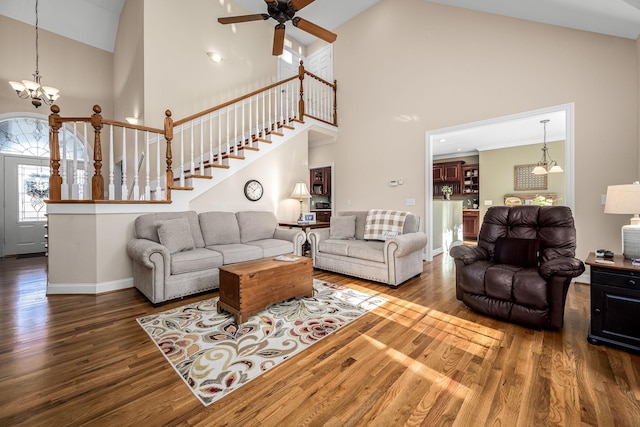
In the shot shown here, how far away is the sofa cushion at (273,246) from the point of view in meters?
3.82

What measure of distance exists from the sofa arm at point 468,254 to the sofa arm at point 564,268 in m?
0.59

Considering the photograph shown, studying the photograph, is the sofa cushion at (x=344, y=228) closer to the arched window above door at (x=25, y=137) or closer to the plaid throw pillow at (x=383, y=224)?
the plaid throw pillow at (x=383, y=224)

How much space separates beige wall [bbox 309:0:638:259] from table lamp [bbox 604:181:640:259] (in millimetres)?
1642

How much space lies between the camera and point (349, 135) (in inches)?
242

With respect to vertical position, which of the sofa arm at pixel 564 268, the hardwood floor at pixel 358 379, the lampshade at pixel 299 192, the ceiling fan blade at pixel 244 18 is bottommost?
the hardwood floor at pixel 358 379

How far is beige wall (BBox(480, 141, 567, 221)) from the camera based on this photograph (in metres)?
7.02

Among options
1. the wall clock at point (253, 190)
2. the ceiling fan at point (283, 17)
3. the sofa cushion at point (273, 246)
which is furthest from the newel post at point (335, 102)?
the sofa cushion at point (273, 246)

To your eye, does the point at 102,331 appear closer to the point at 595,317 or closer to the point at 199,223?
the point at 199,223

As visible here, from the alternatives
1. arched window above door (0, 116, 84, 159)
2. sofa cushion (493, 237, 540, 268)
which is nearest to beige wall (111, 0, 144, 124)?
arched window above door (0, 116, 84, 159)

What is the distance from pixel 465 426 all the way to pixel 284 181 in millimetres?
4637

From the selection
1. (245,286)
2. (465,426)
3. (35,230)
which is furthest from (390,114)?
(35,230)

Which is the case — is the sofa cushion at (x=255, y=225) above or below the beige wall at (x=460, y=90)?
below

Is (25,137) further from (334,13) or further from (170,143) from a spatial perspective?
(334,13)

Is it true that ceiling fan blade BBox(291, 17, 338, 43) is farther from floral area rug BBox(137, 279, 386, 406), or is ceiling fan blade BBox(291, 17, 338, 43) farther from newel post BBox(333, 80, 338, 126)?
floral area rug BBox(137, 279, 386, 406)
